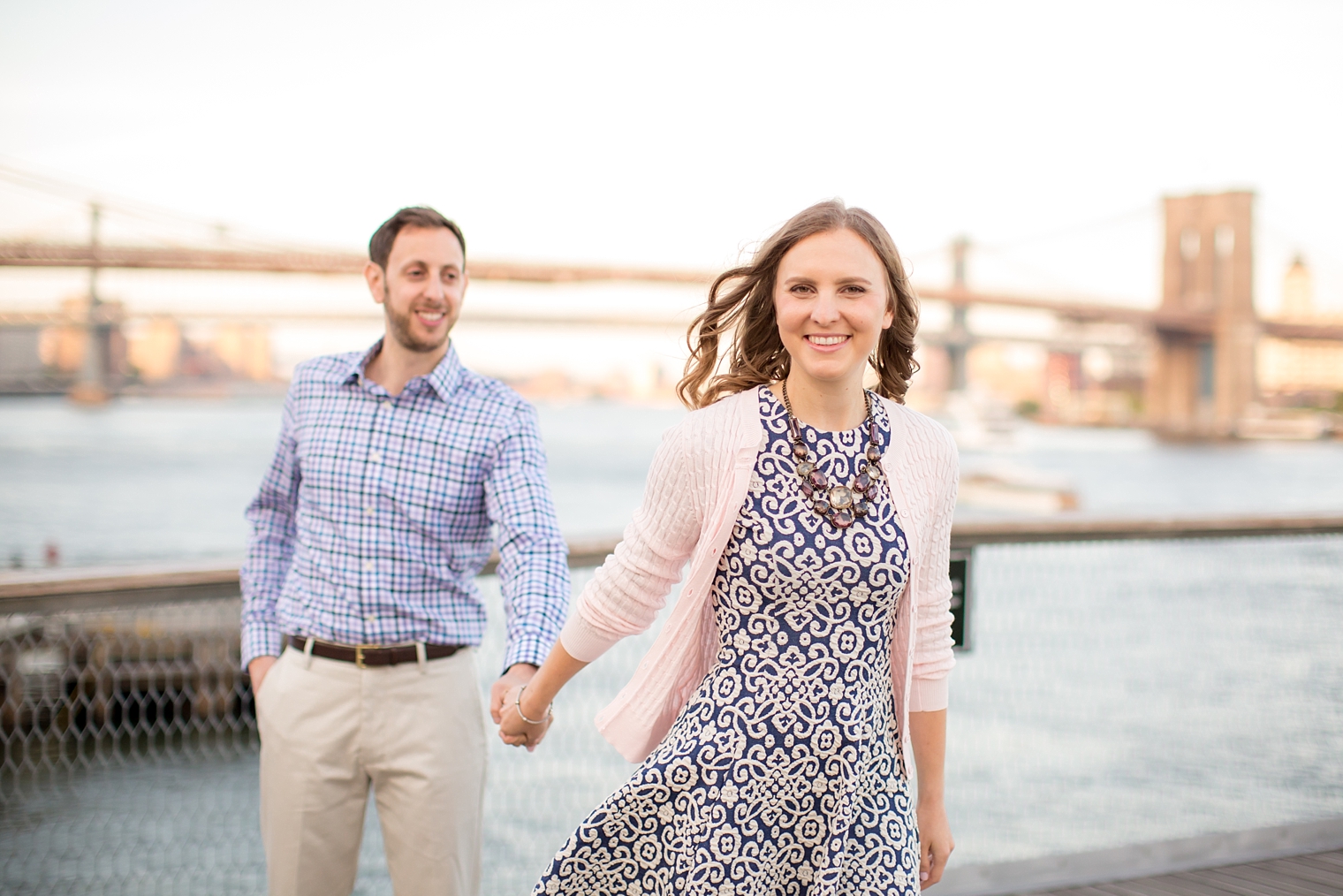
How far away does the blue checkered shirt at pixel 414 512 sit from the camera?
153 cm

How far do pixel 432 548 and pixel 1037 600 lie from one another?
233 centimetres

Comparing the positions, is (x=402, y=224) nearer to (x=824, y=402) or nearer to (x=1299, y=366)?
(x=824, y=402)

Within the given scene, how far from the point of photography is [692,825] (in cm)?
114

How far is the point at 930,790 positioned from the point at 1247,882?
4.33 feet

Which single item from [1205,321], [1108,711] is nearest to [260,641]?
[1108,711]

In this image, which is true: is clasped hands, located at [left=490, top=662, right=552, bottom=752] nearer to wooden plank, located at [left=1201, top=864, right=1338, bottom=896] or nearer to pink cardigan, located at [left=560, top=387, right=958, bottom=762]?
pink cardigan, located at [left=560, top=387, right=958, bottom=762]

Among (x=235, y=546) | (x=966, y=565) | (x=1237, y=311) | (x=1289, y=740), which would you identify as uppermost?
(x=1237, y=311)

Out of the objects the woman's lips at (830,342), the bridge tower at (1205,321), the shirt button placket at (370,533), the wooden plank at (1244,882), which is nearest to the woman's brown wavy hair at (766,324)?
the woman's lips at (830,342)

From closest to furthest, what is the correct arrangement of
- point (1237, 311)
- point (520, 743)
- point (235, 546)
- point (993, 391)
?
1. point (520, 743)
2. point (235, 546)
3. point (1237, 311)
4. point (993, 391)

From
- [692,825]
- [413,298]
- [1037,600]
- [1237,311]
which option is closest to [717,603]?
[692,825]

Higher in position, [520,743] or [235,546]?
[520,743]

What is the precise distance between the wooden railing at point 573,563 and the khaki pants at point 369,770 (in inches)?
14.0

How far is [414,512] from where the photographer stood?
5.07 feet

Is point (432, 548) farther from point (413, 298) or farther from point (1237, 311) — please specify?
point (1237, 311)
